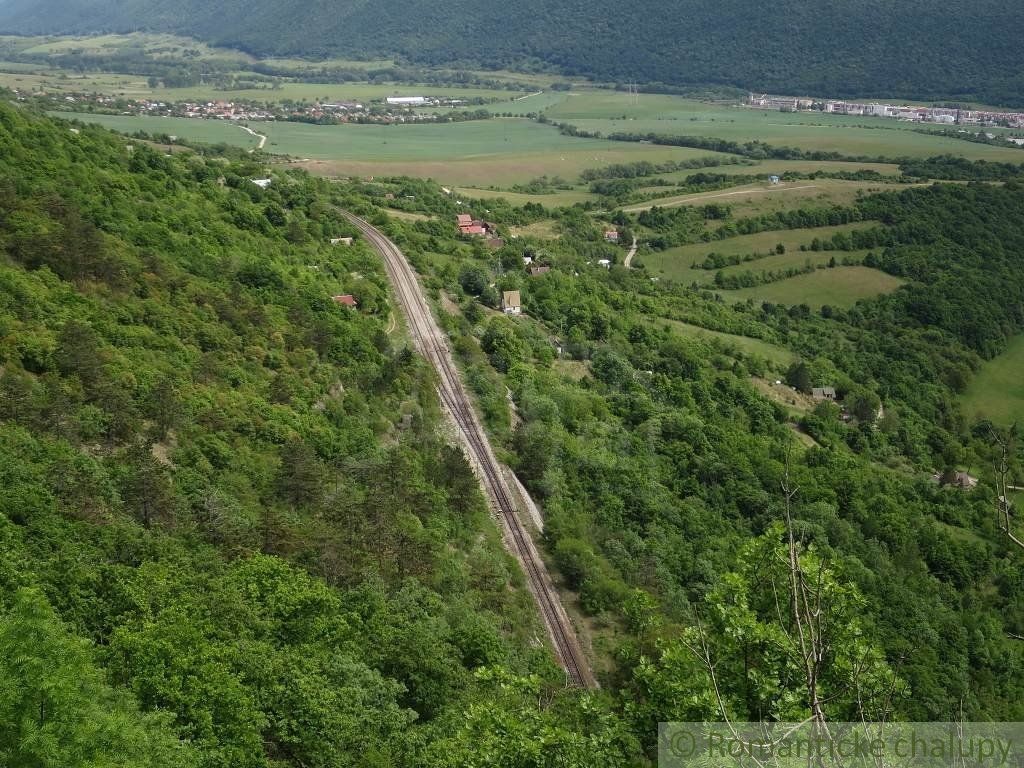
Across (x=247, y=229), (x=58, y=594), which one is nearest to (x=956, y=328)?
(x=247, y=229)

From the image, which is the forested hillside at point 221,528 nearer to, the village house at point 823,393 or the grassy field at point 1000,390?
the village house at point 823,393

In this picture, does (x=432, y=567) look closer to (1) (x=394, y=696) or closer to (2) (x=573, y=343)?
(1) (x=394, y=696)

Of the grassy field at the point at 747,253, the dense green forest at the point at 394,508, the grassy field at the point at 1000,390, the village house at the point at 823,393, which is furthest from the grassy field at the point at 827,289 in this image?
the village house at the point at 823,393

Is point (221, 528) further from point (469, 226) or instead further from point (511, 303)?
point (469, 226)

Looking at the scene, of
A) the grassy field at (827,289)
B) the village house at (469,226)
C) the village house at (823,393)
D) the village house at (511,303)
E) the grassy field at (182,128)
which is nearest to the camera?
the village house at (511,303)

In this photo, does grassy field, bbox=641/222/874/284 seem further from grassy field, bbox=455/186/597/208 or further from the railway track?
the railway track

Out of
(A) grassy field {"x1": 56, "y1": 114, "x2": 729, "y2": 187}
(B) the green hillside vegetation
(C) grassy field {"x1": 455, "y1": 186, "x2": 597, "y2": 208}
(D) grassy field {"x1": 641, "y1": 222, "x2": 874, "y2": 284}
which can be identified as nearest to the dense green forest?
(B) the green hillside vegetation

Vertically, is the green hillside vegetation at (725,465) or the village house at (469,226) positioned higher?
the village house at (469,226)
